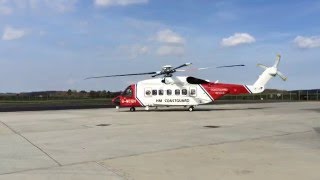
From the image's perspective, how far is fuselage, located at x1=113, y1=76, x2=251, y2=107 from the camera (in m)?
34.3

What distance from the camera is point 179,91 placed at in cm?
3434

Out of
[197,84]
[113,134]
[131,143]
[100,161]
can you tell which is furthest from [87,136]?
[197,84]

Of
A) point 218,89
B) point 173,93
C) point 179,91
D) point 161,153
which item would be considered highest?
point 218,89

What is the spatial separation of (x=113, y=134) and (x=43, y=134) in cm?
271

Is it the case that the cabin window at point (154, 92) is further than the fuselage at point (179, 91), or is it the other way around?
the cabin window at point (154, 92)

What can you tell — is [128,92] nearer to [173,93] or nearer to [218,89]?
[173,93]

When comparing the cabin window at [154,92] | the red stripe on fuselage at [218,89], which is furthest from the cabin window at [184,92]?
the cabin window at [154,92]

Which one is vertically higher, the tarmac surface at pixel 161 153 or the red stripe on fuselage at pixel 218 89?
the red stripe on fuselage at pixel 218 89

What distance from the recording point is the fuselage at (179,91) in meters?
34.3

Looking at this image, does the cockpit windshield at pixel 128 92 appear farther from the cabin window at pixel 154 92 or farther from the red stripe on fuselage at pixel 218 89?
the red stripe on fuselage at pixel 218 89

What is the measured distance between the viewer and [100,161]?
1086cm

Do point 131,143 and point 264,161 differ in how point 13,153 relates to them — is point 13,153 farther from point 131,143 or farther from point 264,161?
point 264,161

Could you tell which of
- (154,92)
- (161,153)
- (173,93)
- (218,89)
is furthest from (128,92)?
(161,153)

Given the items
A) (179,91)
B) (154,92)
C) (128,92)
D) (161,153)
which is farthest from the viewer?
(128,92)
